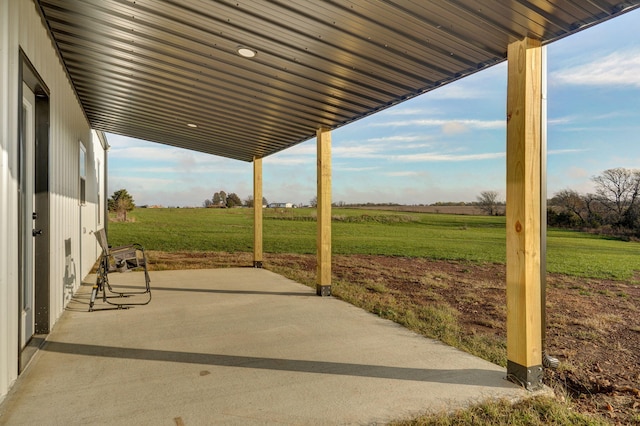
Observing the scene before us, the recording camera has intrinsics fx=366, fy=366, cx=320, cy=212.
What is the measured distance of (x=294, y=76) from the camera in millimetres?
3605

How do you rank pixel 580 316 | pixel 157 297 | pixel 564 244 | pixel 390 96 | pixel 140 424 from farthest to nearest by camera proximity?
pixel 564 244 < pixel 580 316 < pixel 157 297 < pixel 390 96 < pixel 140 424

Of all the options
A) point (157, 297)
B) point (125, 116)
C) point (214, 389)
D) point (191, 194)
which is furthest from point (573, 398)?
point (191, 194)

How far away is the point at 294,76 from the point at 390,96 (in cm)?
106

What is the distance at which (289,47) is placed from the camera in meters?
3.00

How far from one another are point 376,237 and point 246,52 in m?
16.4

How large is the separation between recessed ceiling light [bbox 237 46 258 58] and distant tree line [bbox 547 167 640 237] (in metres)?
17.2

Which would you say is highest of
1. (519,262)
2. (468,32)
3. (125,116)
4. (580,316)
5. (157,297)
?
(125,116)

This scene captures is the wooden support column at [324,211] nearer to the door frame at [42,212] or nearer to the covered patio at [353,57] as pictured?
the covered patio at [353,57]

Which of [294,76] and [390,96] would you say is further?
[390,96]

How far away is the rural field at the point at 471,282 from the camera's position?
2.64m

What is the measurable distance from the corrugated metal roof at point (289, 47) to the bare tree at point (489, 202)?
701 inches

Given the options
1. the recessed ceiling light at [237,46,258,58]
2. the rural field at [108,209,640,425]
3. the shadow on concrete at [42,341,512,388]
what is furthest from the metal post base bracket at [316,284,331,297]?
the recessed ceiling light at [237,46,258,58]

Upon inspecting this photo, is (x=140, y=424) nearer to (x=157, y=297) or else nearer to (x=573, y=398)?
(x=573, y=398)

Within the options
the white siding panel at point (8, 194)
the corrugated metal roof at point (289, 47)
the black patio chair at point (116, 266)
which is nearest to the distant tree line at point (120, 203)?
the corrugated metal roof at point (289, 47)
